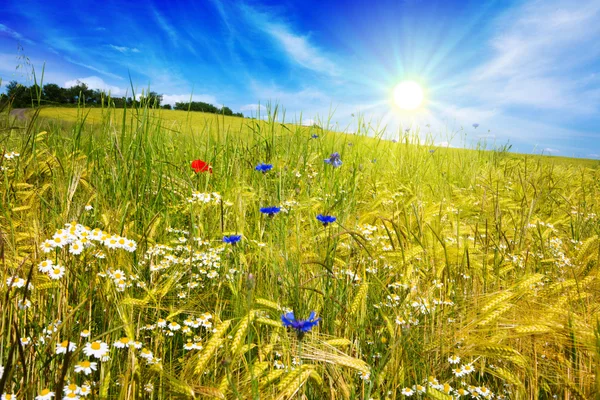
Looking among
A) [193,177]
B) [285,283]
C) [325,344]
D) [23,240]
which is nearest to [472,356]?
[325,344]

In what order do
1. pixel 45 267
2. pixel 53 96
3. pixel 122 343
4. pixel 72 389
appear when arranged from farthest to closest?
pixel 53 96 < pixel 45 267 < pixel 122 343 < pixel 72 389

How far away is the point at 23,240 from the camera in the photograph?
2053mm

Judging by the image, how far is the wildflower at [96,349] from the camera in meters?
1.05

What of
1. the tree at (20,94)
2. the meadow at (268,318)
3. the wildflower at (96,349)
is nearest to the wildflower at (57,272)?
the meadow at (268,318)

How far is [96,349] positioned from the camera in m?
1.10

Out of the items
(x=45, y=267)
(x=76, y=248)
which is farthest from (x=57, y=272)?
(x=76, y=248)

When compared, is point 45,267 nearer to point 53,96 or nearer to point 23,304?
point 23,304

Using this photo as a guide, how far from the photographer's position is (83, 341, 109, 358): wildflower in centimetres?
105

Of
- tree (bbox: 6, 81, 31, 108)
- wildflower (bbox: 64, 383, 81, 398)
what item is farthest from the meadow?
tree (bbox: 6, 81, 31, 108)

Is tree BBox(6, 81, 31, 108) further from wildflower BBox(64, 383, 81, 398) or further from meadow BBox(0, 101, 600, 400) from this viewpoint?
wildflower BBox(64, 383, 81, 398)

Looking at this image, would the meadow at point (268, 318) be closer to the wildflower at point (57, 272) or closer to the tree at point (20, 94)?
the wildflower at point (57, 272)

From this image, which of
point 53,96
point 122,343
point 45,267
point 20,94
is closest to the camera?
point 122,343

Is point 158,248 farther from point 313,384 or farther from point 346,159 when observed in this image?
point 346,159

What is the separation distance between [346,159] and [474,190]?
4.81ft
